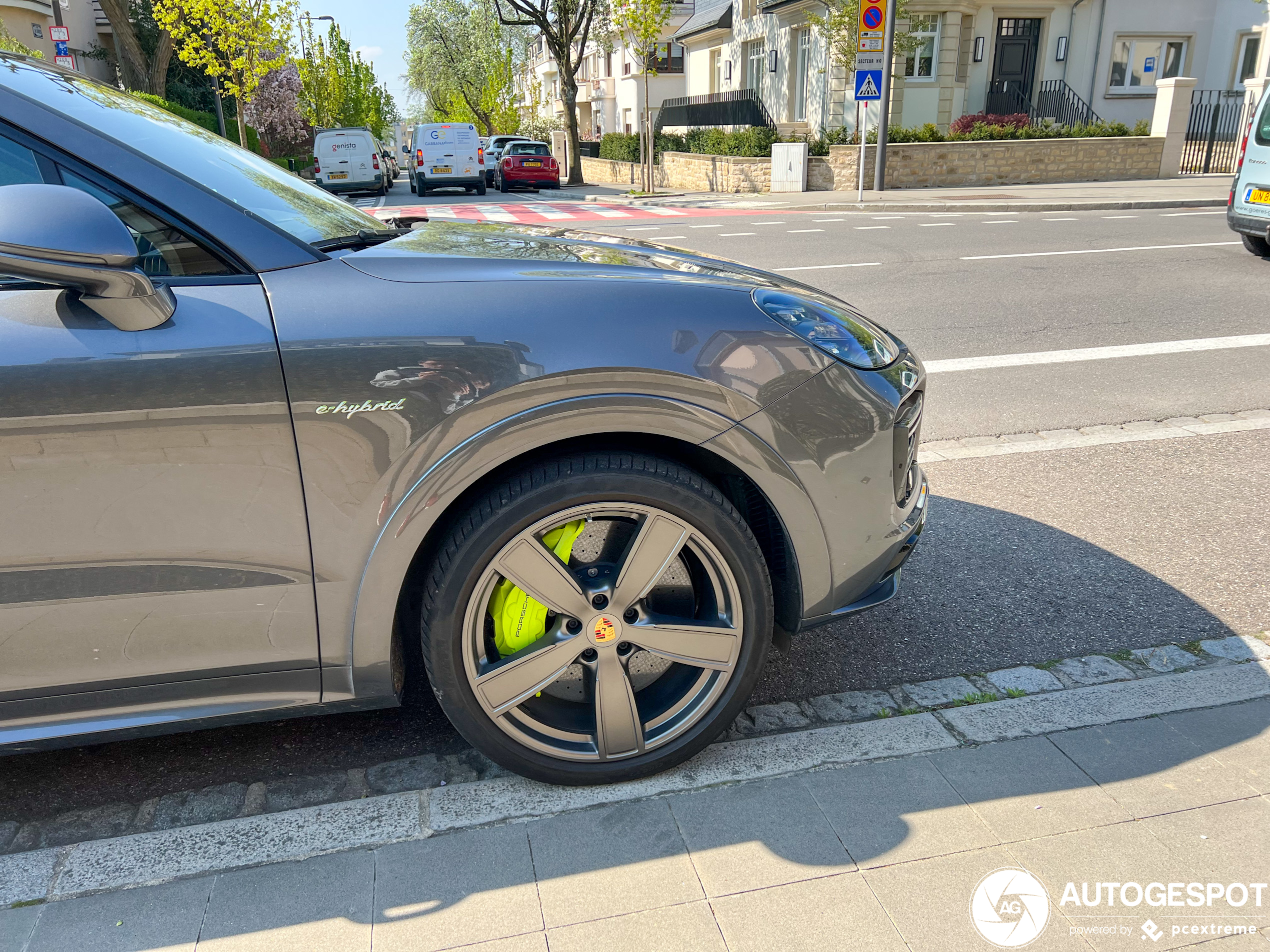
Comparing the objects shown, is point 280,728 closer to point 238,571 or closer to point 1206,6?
point 238,571

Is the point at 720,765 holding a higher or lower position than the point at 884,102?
lower

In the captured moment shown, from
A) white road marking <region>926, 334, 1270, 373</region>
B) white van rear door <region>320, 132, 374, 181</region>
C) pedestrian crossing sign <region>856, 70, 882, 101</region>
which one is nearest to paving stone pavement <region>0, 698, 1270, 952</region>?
white road marking <region>926, 334, 1270, 373</region>

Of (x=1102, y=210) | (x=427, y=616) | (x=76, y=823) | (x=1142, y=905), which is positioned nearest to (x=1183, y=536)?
(x=1142, y=905)

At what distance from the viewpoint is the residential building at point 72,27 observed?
105 feet

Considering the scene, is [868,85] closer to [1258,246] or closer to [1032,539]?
[1258,246]

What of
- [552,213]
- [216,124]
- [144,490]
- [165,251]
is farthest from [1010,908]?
[216,124]

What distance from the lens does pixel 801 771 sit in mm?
2420

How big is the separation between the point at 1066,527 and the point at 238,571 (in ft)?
10.7

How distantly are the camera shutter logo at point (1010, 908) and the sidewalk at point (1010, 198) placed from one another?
1725 cm

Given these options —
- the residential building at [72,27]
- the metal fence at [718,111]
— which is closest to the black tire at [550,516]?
the metal fence at [718,111]

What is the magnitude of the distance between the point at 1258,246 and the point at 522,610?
11367 millimetres

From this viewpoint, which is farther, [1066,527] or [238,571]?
[1066,527]

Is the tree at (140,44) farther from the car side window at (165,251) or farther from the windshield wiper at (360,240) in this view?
the car side window at (165,251)

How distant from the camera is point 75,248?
1.73m
